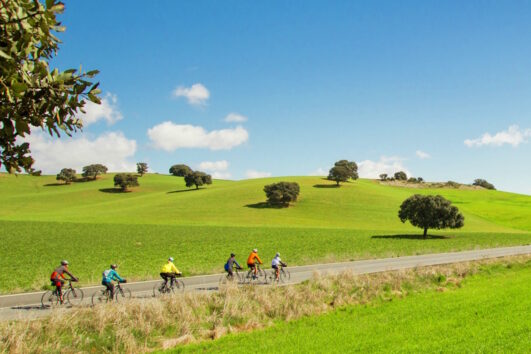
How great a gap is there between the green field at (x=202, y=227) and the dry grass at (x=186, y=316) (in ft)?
35.8

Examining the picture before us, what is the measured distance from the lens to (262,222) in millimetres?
77500

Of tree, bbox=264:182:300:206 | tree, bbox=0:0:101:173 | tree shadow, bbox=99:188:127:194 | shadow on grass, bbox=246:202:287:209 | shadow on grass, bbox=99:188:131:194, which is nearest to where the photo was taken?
tree, bbox=0:0:101:173

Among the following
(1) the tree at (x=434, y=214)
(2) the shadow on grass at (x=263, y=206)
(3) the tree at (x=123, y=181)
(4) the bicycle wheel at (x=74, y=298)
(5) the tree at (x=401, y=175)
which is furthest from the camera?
(5) the tree at (x=401, y=175)

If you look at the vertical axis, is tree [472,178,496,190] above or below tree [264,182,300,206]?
above

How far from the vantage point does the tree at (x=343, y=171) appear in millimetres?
120438

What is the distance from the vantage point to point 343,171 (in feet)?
396

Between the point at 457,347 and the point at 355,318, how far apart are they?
17.2ft

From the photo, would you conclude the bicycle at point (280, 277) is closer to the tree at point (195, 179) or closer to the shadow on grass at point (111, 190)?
the tree at point (195, 179)

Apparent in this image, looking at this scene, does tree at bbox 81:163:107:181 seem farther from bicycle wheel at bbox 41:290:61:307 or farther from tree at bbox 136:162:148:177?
bicycle wheel at bbox 41:290:61:307

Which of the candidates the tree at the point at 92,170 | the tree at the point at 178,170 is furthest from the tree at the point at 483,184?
the tree at the point at 92,170

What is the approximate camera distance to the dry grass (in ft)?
45.9

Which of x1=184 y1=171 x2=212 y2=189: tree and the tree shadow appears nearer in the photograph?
the tree shadow

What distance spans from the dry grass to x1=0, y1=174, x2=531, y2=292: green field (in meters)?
10.9

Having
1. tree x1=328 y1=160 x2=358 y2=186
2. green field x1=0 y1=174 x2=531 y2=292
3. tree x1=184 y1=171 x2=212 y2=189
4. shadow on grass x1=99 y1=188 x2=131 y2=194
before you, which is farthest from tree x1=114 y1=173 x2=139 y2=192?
tree x1=328 y1=160 x2=358 y2=186
